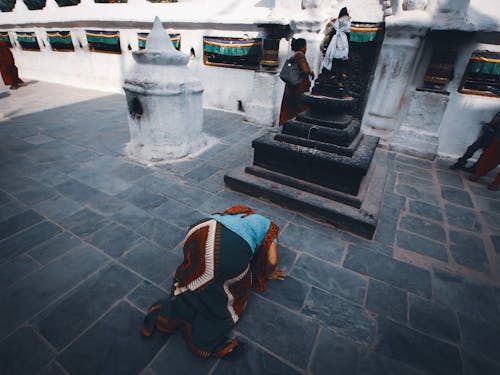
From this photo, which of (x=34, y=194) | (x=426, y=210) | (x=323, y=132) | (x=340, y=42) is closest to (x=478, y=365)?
(x=426, y=210)

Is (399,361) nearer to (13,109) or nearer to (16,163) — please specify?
(16,163)

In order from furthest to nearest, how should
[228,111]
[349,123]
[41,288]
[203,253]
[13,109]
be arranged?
1. [228,111]
2. [13,109]
3. [349,123]
4. [41,288]
5. [203,253]

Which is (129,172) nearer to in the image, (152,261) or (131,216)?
(131,216)

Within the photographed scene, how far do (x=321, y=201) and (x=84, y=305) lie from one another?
307cm

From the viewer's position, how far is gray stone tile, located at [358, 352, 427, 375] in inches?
79.4

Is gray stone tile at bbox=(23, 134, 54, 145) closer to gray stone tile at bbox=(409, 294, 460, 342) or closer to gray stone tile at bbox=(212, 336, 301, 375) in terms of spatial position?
gray stone tile at bbox=(212, 336, 301, 375)

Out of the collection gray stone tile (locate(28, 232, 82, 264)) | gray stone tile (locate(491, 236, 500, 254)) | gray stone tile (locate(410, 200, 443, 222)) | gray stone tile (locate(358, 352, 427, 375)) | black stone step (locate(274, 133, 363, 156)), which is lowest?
gray stone tile (locate(28, 232, 82, 264))

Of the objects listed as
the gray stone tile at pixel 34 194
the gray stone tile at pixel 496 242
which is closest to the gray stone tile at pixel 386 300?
the gray stone tile at pixel 496 242

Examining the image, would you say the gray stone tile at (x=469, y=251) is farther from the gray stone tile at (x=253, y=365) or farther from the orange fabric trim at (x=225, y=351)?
the orange fabric trim at (x=225, y=351)

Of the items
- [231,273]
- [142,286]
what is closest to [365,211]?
[231,273]

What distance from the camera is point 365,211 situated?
356 cm

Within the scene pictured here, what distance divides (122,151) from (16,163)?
72.4 inches

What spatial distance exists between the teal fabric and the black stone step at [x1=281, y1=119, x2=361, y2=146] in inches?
87.0

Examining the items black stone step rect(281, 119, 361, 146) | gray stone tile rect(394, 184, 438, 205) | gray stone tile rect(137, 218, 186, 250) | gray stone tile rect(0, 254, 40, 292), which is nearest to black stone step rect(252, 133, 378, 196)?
black stone step rect(281, 119, 361, 146)
